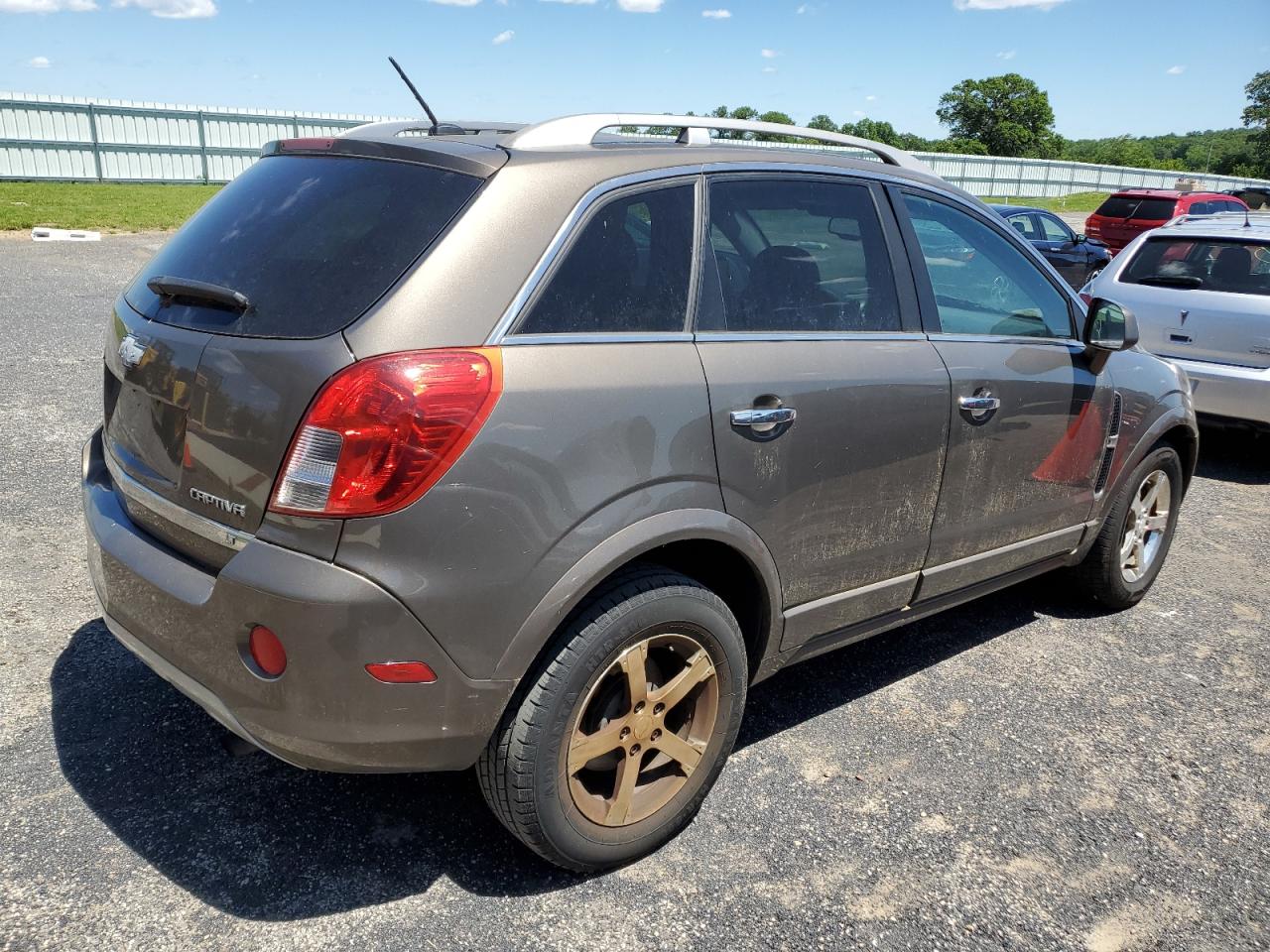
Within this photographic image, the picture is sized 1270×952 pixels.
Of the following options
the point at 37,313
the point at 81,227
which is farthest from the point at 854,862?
the point at 81,227

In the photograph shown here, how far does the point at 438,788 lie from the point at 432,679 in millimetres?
926

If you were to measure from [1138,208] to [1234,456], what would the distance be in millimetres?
13301

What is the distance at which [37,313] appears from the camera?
33.6ft

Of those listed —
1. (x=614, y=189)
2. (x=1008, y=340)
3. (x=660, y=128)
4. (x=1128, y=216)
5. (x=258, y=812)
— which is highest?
(x=660, y=128)

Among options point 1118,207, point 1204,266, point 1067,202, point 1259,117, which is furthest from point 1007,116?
point 1204,266

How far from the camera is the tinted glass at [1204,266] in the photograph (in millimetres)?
7259

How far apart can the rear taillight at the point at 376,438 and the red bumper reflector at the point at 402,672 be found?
34 centimetres

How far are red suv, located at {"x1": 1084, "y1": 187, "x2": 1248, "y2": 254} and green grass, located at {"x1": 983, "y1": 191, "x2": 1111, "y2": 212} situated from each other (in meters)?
21.7

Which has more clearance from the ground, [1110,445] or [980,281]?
[980,281]

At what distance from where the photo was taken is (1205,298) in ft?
23.6

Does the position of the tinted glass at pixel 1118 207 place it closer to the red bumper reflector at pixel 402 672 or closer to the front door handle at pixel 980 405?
the front door handle at pixel 980 405

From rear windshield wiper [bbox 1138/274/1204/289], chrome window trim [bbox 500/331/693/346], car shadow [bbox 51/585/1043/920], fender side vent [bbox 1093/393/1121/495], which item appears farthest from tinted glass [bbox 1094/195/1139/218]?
chrome window trim [bbox 500/331/693/346]

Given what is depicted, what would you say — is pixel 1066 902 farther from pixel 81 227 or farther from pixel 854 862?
pixel 81 227

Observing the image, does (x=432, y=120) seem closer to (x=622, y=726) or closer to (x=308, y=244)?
(x=308, y=244)
